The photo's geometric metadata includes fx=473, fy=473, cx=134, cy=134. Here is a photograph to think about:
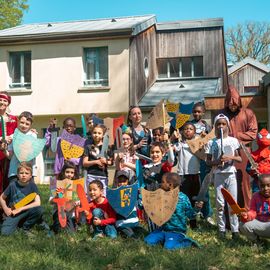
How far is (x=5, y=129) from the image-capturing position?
654 cm

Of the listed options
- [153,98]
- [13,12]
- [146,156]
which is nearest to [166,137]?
[146,156]

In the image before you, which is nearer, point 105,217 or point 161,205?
point 161,205

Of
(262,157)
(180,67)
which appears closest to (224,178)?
(262,157)

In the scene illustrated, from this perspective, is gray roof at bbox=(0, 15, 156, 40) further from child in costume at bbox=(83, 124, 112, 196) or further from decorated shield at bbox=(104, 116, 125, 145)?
child in costume at bbox=(83, 124, 112, 196)

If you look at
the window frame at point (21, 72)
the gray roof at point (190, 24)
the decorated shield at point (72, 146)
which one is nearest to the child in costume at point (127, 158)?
the decorated shield at point (72, 146)

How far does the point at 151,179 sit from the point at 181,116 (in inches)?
46.0

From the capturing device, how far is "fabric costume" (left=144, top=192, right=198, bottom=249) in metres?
5.28

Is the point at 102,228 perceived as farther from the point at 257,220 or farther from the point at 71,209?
the point at 257,220

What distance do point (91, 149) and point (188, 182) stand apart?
1439 mm

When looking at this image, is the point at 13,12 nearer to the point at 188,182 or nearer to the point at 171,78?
the point at 171,78

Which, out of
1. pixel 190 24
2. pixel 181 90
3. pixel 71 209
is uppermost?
pixel 190 24

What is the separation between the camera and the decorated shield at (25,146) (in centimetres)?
648

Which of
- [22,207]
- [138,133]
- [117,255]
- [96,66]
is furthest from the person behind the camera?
[96,66]

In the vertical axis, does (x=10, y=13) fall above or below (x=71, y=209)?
above
